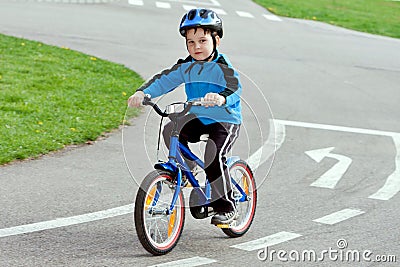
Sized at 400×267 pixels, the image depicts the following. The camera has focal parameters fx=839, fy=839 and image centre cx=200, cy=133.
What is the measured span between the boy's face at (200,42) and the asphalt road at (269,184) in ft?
1.12

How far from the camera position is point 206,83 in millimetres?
6078

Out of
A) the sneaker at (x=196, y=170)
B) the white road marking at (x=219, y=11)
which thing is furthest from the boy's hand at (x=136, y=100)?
the white road marking at (x=219, y=11)

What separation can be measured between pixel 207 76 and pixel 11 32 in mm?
12688

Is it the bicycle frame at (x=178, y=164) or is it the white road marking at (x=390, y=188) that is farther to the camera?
the white road marking at (x=390, y=188)

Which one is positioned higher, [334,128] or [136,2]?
[334,128]

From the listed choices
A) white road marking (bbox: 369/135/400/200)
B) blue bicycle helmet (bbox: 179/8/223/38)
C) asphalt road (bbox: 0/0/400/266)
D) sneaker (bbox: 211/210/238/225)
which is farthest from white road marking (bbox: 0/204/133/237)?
white road marking (bbox: 369/135/400/200)

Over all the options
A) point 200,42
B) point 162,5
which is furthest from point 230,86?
point 162,5

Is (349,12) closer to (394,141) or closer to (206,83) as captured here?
(394,141)

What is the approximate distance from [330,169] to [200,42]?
3710 mm

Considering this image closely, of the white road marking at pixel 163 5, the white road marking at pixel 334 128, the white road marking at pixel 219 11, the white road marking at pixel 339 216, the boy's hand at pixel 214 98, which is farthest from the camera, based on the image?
the white road marking at pixel 163 5

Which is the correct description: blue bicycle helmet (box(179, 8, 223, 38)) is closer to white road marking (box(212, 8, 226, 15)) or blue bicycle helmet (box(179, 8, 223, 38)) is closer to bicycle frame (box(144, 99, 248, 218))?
bicycle frame (box(144, 99, 248, 218))

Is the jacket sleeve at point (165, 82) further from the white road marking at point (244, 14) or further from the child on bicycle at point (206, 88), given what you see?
the white road marking at point (244, 14)

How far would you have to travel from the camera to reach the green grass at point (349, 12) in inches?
1050

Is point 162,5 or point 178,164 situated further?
point 162,5
